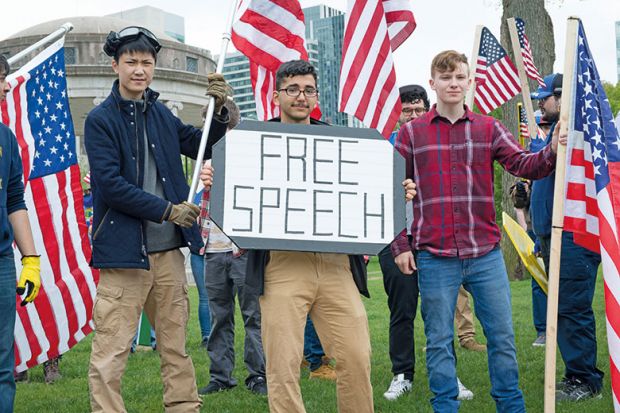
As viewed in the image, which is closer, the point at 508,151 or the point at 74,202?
the point at 508,151

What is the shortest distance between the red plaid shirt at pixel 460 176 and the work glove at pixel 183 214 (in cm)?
121

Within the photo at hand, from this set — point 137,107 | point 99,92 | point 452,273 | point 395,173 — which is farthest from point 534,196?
point 99,92

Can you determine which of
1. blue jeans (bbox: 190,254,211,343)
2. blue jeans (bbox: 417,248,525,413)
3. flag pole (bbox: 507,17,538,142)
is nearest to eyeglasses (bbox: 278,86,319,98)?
blue jeans (bbox: 417,248,525,413)

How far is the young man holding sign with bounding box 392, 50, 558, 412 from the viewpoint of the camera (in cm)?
471

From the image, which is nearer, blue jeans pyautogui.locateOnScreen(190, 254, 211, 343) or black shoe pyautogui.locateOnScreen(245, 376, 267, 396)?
black shoe pyautogui.locateOnScreen(245, 376, 267, 396)

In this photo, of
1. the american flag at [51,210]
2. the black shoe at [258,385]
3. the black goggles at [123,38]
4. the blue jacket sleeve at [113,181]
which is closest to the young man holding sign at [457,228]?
the blue jacket sleeve at [113,181]

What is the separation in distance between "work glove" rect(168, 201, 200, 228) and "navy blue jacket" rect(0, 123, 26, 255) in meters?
0.90

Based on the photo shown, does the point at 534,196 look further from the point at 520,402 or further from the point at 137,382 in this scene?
the point at 137,382

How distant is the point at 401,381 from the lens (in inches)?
247

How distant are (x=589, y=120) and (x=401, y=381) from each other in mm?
2579

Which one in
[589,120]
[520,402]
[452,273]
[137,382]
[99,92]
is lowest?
[137,382]

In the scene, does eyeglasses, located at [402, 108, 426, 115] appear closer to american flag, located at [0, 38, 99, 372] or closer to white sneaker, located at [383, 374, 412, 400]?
white sneaker, located at [383, 374, 412, 400]

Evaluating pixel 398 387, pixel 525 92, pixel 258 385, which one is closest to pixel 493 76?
pixel 525 92

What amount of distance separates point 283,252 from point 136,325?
1092 millimetres
